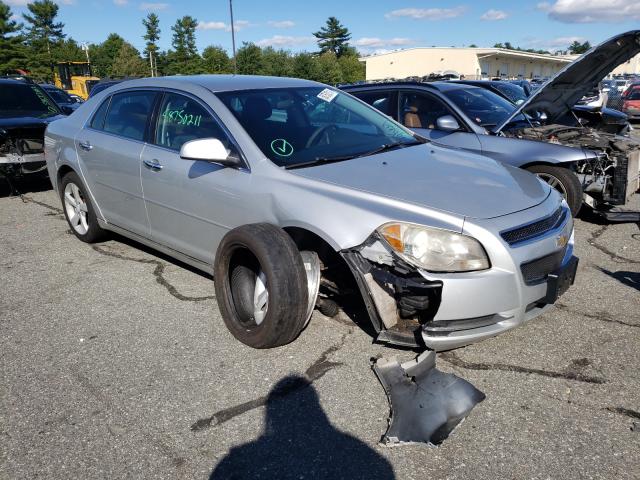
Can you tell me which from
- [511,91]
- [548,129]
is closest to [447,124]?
[548,129]

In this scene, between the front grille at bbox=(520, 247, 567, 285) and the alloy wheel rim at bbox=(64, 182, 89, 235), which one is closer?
the front grille at bbox=(520, 247, 567, 285)

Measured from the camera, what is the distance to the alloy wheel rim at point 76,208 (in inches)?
220

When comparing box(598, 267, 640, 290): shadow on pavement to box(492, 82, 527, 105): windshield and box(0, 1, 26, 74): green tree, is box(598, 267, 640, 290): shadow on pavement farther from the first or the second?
box(0, 1, 26, 74): green tree

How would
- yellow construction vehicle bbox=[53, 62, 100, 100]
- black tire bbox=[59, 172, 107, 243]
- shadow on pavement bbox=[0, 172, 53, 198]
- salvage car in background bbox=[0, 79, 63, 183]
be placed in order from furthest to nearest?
1. yellow construction vehicle bbox=[53, 62, 100, 100]
2. shadow on pavement bbox=[0, 172, 53, 198]
3. salvage car in background bbox=[0, 79, 63, 183]
4. black tire bbox=[59, 172, 107, 243]

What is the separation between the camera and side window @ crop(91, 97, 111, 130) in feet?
16.7

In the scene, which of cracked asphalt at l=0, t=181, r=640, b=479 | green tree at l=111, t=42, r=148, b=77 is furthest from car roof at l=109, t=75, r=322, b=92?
green tree at l=111, t=42, r=148, b=77

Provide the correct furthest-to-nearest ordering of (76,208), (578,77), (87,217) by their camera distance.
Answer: (578,77), (76,208), (87,217)

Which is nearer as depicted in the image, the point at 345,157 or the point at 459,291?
the point at 459,291

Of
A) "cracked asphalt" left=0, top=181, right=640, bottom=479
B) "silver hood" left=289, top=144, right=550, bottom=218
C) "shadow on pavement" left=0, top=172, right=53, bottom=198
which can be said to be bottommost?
"cracked asphalt" left=0, top=181, right=640, bottom=479

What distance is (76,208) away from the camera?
571cm

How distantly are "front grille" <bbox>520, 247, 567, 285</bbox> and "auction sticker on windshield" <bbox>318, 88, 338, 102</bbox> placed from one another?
2176 mm

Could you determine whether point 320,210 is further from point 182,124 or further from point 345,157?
point 182,124

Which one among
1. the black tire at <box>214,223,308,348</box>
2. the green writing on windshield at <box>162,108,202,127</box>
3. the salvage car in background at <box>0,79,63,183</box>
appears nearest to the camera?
the black tire at <box>214,223,308,348</box>

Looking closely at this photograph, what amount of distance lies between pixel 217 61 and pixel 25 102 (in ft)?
192
